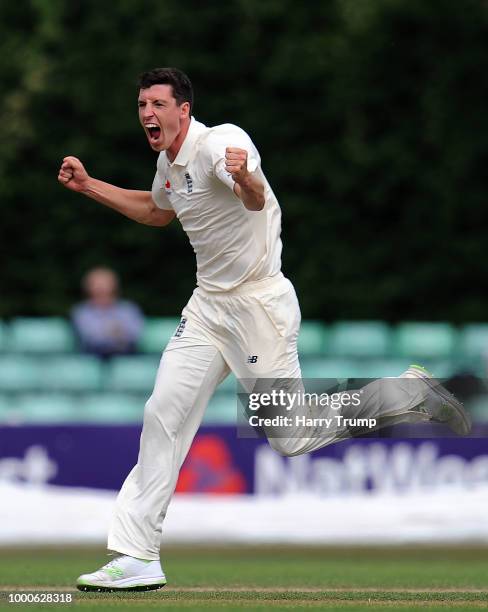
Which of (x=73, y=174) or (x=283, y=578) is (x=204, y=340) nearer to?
(x=73, y=174)

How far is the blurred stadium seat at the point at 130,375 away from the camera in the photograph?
10.9 meters

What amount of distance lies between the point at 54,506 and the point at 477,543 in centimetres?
264

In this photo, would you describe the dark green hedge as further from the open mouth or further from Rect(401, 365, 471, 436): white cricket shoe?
the open mouth

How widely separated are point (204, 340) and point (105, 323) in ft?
17.6

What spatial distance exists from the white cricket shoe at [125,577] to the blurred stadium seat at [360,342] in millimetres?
6158

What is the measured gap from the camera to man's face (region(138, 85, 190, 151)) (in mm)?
5391

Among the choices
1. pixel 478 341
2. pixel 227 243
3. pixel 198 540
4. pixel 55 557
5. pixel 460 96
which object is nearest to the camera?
pixel 227 243

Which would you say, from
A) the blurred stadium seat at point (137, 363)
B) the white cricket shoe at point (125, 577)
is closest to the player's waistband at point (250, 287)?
the white cricket shoe at point (125, 577)

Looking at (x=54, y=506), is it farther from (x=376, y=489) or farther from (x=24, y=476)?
(x=376, y=489)

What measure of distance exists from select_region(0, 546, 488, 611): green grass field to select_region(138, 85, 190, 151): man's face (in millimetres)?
1687

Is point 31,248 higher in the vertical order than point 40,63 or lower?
lower

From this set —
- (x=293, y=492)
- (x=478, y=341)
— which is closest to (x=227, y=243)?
(x=293, y=492)

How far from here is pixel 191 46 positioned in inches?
499

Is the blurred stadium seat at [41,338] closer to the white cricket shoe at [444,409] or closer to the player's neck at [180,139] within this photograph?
the player's neck at [180,139]
